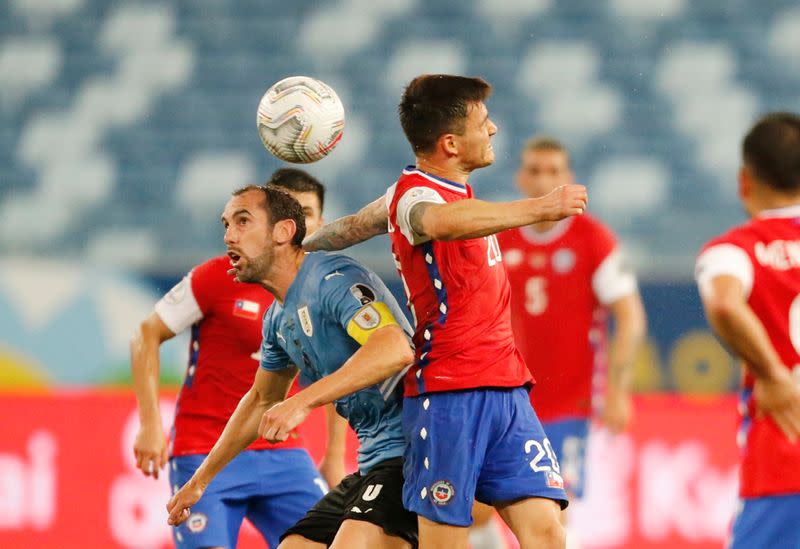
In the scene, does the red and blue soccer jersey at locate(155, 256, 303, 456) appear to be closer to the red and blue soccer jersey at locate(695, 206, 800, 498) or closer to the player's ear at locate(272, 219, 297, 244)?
the player's ear at locate(272, 219, 297, 244)

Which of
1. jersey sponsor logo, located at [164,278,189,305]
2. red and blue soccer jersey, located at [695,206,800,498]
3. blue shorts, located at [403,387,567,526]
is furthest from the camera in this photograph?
jersey sponsor logo, located at [164,278,189,305]

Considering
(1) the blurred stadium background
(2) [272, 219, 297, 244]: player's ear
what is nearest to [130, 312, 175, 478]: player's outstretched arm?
(2) [272, 219, 297, 244]: player's ear

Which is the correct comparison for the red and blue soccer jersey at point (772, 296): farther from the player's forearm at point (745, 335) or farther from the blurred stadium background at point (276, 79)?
the blurred stadium background at point (276, 79)

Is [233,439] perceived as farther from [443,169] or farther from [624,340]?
[624,340]

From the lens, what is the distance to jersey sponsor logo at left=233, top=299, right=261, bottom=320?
232 inches

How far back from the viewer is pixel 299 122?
17.1 ft

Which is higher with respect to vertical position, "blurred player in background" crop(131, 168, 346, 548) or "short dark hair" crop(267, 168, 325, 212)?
"short dark hair" crop(267, 168, 325, 212)

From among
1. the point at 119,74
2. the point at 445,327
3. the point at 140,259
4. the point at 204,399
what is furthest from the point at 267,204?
the point at 119,74

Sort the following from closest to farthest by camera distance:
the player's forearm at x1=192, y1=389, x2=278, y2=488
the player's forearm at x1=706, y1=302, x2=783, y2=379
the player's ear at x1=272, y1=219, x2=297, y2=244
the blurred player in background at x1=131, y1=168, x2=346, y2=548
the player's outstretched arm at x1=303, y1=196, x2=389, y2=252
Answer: the player's forearm at x1=706, y1=302, x2=783, y2=379 < the player's ear at x1=272, y1=219, x2=297, y2=244 < the player's forearm at x1=192, y1=389, x2=278, y2=488 < the player's outstretched arm at x1=303, y1=196, x2=389, y2=252 < the blurred player in background at x1=131, y1=168, x2=346, y2=548

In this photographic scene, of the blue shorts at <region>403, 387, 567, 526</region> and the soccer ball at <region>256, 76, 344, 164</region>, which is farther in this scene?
the soccer ball at <region>256, 76, 344, 164</region>

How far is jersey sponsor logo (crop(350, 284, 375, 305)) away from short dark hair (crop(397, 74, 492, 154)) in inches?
22.3

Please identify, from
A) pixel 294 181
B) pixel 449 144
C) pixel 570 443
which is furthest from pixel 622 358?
pixel 449 144

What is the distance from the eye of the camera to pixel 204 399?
19.5ft

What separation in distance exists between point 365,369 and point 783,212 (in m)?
1.39
